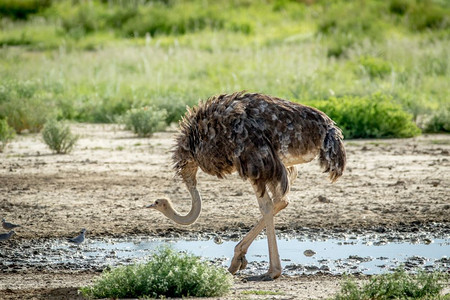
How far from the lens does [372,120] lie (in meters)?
16.6

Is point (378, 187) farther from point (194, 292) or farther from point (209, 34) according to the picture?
point (209, 34)

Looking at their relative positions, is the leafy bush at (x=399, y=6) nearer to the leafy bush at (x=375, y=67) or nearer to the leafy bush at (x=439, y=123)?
the leafy bush at (x=375, y=67)

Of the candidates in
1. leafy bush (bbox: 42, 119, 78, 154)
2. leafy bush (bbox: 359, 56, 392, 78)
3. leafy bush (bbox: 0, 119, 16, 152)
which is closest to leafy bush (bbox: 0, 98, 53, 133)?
leafy bush (bbox: 0, 119, 16, 152)

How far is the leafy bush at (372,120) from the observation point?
1644 centimetres

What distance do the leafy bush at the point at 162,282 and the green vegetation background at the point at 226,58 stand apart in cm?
1003

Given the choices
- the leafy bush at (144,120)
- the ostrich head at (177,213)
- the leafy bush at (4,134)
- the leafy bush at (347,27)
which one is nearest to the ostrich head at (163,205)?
the ostrich head at (177,213)

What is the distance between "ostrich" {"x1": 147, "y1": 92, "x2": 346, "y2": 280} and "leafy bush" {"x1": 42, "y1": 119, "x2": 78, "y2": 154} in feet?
23.0

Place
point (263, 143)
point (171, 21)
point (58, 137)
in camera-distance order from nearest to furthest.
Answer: point (263, 143) < point (58, 137) < point (171, 21)

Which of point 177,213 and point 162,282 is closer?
point 162,282

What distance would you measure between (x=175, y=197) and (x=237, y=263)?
3646 millimetres

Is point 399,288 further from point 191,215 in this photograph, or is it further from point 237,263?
point 191,215

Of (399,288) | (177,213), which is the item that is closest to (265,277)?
(177,213)

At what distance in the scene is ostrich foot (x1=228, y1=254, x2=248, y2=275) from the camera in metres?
7.77

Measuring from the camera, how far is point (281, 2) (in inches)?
1484
